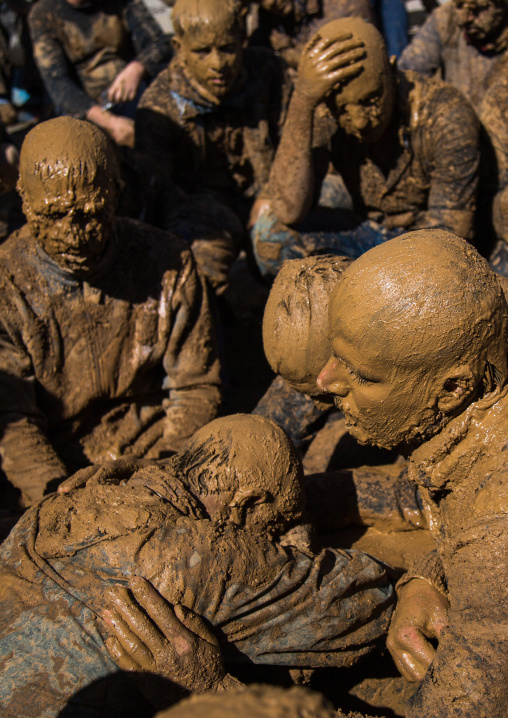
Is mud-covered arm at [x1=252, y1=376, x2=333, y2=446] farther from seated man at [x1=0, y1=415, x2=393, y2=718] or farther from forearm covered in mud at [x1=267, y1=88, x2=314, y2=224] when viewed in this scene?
forearm covered in mud at [x1=267, y1=88, x2=314, y2=224]

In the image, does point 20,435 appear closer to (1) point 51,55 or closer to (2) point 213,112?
(2) point 213,112

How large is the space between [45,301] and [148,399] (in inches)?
32.6

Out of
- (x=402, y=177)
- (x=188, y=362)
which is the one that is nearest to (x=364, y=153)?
(x=402, y=177)

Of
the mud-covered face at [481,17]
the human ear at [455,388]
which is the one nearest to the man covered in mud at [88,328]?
the human ear at [455,388]

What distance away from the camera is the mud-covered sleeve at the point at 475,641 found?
1.88 metres

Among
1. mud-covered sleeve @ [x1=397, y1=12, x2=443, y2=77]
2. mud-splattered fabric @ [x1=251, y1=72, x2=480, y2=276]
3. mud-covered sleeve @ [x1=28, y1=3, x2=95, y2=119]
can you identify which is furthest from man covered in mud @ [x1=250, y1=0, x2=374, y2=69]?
mud-splattered fabric @ [x1=251, y1=72, x2=480, y2=276]

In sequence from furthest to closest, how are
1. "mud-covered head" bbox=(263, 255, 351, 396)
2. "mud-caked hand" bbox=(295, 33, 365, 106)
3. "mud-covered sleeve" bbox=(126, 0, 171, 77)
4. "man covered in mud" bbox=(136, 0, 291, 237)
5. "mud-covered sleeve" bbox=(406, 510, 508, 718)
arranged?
"mud-covered sleeve" bbox=(126, 0, 171, 77) < "man covered in mud" bbox=(136, 0, 291, 237) < "mud-caked hand" bbox=(295, 33, 365, 106) < "mud-covered head" bbox=(263, 255, 351, 396) < "mud-covered sleeve" bbox=(406, 510, 508, 718)

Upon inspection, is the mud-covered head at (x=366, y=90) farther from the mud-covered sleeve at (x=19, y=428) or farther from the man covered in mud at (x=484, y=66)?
the mud-covered sleeve at (x=19, y=428)

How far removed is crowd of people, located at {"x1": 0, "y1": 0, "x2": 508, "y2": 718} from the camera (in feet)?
6.63

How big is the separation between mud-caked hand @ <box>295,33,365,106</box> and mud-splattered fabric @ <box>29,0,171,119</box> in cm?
247

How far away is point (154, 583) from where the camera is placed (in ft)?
6.91

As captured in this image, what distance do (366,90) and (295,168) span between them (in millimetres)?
668

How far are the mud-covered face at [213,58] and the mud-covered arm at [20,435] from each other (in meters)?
2.42

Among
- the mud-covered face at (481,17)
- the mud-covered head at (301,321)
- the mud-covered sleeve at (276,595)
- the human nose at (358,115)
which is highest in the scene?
the mud-covered face at (481,17)
